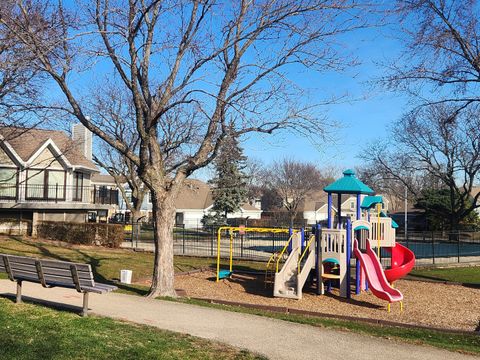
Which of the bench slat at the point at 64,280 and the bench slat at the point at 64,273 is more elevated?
the bench slat at the point at 64,273

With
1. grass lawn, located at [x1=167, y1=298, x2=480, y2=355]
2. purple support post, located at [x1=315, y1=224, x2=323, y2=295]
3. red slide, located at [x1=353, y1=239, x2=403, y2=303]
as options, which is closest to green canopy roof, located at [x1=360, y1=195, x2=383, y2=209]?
purple support post, located at [x1=315, y1=224, x2=323, y2=295]

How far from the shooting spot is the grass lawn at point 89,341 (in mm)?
5883

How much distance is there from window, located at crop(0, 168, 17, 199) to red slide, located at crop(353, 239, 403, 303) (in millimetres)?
23707

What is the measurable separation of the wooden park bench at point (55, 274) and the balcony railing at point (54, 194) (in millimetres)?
23315

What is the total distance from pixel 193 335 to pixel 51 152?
29.4 m

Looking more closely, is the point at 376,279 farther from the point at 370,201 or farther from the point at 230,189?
the point at 230,189

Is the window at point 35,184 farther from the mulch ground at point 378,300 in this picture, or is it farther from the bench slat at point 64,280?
the bench slat at point 64,280

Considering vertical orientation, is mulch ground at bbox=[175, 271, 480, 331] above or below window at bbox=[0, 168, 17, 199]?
below

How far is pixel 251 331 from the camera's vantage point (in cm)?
828

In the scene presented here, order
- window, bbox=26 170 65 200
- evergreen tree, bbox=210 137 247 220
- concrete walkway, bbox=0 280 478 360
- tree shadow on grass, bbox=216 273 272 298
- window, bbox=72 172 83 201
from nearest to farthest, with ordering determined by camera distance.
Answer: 1. concrete walkway, bbox=0 280 478 360
2. tree shadow on grass, bbox=216 273 272 298
3. window, bbox=26 170 65 200
4. window, bbox=72 172 83 201
5. evergreen tree, bbox=210 137 247 220

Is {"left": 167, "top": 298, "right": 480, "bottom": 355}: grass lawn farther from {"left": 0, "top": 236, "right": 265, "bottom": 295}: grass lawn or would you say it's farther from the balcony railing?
the balcony railing

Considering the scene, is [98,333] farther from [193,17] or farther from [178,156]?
[178,156]

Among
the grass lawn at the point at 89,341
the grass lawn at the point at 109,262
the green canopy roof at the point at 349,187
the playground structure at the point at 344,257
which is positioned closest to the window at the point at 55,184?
the grass lawn at the point at 109,262

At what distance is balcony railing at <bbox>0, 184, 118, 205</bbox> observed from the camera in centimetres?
3189
